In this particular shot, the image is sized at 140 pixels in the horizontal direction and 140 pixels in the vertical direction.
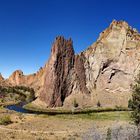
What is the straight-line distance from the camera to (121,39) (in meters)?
173

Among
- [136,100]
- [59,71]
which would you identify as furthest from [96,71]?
[136,100]

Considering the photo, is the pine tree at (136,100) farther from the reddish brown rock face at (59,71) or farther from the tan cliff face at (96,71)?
the reddish brown rock face at (59,71)

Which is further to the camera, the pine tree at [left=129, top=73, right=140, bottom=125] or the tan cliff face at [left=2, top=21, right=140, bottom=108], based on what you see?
the tan cliff face at [left=2, top=21, right=140, bottom=108]

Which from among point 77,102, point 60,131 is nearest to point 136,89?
point 60,131

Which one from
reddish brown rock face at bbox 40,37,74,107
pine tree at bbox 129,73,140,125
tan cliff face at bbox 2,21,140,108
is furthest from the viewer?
reddish brown rock face at bbox 40,37,74,107

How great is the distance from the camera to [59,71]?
16075cm

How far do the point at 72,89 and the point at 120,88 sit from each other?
24399 millimetres

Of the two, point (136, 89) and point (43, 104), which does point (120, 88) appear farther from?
point (136, 89)

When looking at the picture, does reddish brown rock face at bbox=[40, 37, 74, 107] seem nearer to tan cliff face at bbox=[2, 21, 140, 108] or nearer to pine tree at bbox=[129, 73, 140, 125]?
tan cliff face at bbox=[2, 21, 140, 108]

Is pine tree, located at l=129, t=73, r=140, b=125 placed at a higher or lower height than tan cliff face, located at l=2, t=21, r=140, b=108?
lower

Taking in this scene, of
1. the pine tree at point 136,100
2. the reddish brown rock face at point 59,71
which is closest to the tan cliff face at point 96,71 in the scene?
the reddish brown rock face at point 59,71

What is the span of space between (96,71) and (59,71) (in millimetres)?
24896

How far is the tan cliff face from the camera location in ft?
511

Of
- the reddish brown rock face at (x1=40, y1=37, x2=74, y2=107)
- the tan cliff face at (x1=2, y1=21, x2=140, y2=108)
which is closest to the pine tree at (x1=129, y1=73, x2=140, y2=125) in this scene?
the tan cliff face at (x1=2, y1=21, x2=140, y2=108)
